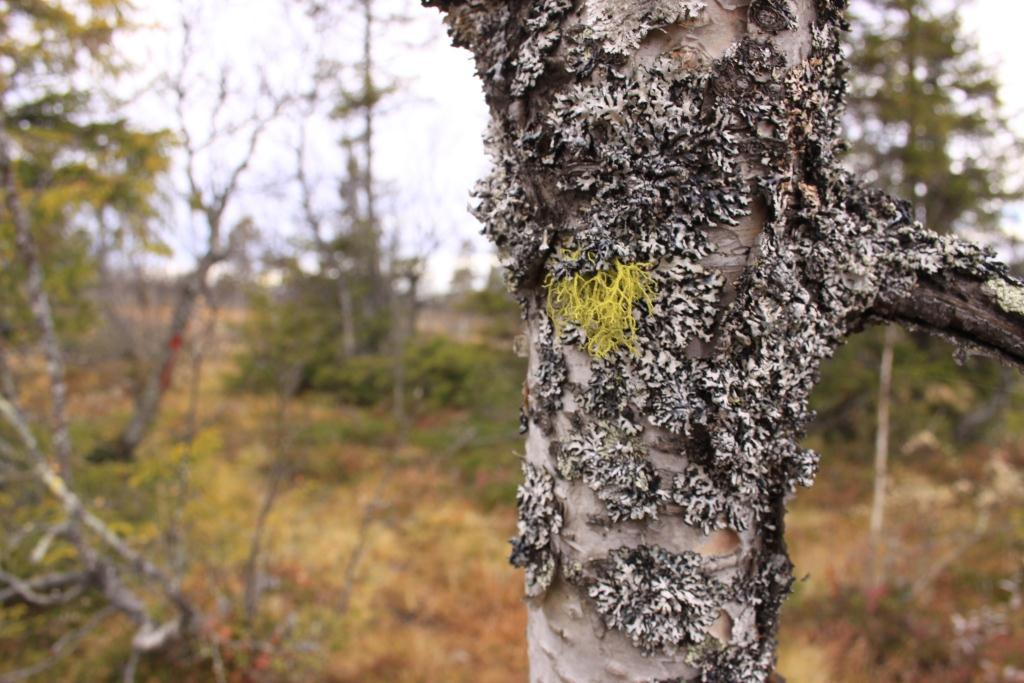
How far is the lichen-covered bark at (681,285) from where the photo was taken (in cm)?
70

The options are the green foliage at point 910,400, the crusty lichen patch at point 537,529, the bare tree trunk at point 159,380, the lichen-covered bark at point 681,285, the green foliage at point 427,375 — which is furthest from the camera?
the green foliage at point 427,375

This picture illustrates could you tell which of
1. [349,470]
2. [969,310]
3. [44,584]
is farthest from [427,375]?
[969,310]

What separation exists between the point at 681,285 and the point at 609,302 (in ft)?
0.32

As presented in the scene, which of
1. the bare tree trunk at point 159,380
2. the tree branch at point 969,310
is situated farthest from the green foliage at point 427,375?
the tree branch at point 969,310

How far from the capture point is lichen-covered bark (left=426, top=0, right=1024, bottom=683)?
2.30 ft

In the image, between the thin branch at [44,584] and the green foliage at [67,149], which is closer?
the thin branch at [44,584]

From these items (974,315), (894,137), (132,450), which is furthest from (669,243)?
(894,137)

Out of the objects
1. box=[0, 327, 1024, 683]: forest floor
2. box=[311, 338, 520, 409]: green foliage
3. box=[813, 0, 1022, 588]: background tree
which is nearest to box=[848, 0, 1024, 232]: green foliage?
box=[813, 0, 1022, 588]: background tree

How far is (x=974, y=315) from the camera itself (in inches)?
29.1

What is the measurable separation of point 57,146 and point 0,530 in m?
4.44

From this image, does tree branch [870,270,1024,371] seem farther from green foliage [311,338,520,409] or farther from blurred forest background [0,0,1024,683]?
green foliage [311,338,520,409]

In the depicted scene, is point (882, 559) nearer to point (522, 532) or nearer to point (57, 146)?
point (522, 532)

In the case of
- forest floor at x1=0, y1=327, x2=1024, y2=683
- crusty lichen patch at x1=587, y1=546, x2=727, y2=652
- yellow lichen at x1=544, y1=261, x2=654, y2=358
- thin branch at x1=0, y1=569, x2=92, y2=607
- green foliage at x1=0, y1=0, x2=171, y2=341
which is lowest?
forest floor at x1=0, y1=327, x2=1024, y2=683

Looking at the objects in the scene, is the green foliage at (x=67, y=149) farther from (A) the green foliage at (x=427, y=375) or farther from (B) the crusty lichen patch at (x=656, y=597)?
(B) the crusty lichen patch at (x=656, y=597)
